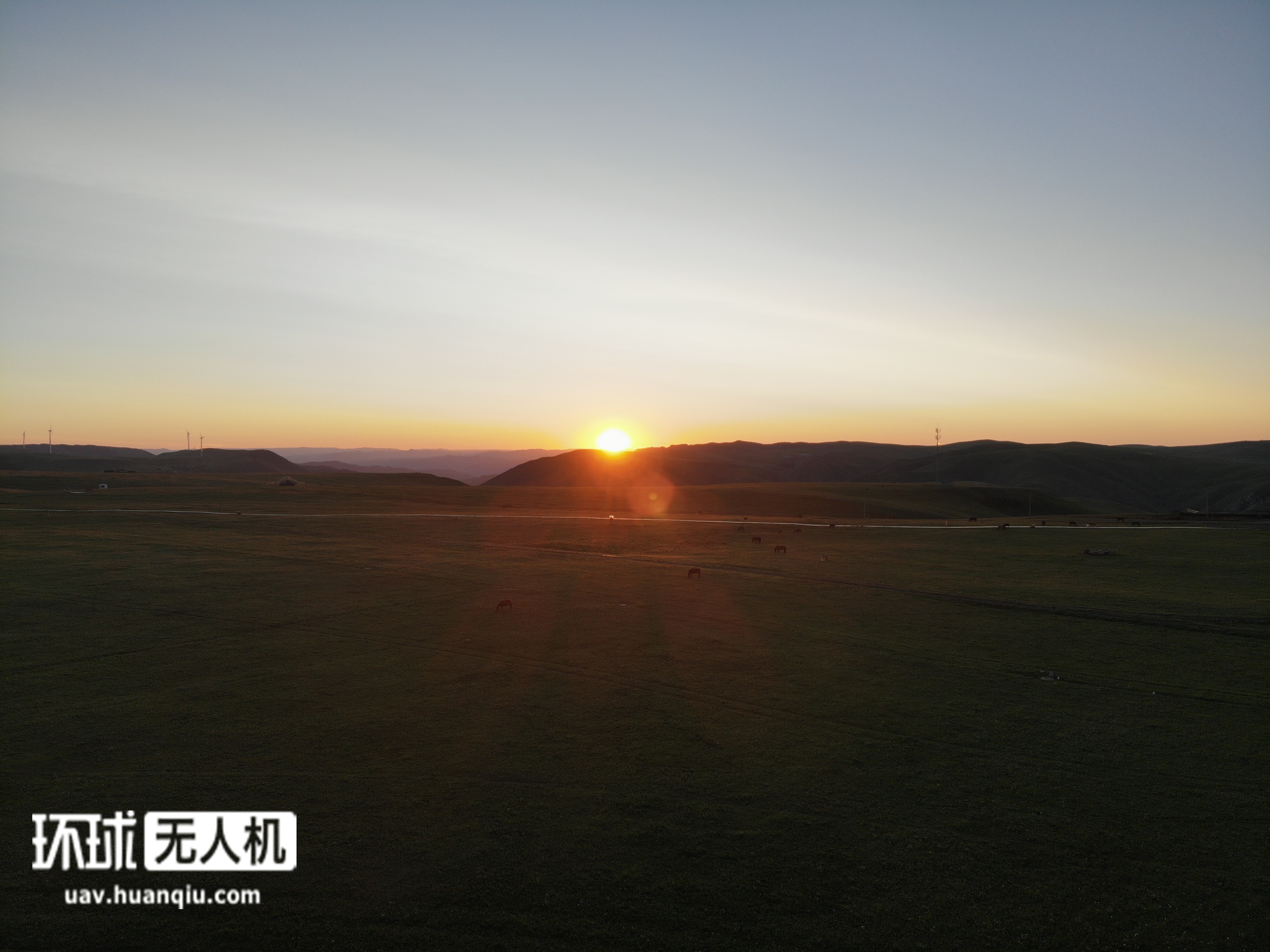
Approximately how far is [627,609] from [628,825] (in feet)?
61.5

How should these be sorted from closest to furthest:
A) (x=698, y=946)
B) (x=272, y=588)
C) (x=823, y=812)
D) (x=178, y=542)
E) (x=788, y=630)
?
(x=698, y=946)
(x=823, y=812)
(x=788, y=630)
(x=272, y=588)
(x=178, y=542)

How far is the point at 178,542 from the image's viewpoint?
171ft

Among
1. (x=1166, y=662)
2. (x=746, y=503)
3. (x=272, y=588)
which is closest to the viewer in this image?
(x=1166, y=662)

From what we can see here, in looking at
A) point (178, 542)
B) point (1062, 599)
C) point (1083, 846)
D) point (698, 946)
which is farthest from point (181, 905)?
point (178, 542)

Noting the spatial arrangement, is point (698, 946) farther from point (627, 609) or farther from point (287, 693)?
point (627, 609)
